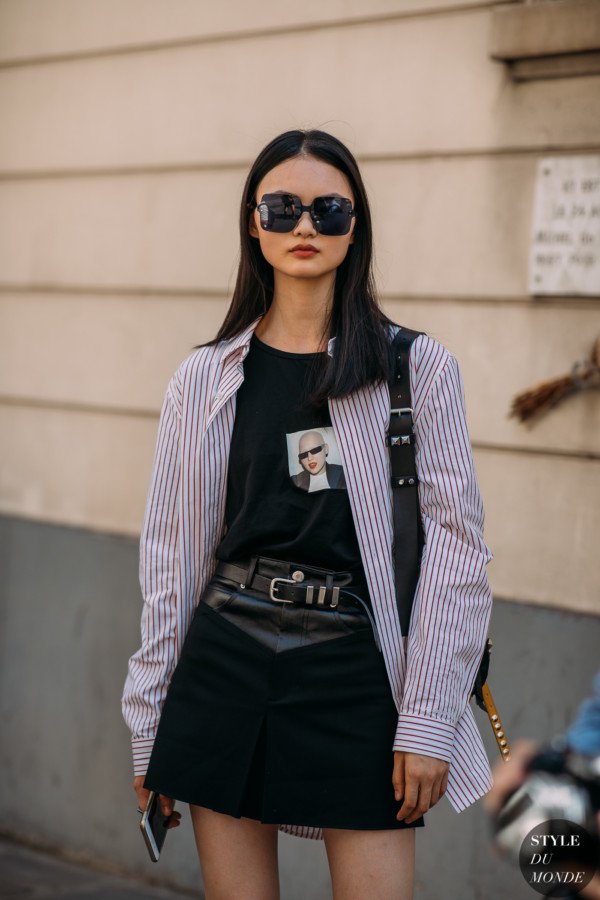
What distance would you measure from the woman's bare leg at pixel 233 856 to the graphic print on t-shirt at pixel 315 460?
694 mm

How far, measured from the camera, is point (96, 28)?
525 centimetres

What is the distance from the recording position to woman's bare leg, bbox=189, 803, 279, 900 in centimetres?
258

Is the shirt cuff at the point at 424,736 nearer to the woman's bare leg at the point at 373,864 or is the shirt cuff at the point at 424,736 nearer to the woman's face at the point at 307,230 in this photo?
the woman's bare leg at the point at 373,864

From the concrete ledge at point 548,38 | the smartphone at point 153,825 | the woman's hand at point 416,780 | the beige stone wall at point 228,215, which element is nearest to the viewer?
the woman's hand at point 416,780

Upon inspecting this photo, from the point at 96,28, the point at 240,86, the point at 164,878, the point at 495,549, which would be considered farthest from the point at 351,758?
the point at 96,28

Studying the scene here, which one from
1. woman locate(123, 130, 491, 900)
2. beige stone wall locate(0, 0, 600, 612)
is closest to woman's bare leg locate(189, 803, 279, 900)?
woman locate(123, 130, 491, 900)

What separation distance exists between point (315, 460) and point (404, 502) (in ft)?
0.63

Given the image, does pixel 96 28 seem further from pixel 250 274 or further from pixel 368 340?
pixel 368 340

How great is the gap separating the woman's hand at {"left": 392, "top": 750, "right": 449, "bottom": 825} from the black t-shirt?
1.08 feet

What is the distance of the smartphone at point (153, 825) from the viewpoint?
2641mm

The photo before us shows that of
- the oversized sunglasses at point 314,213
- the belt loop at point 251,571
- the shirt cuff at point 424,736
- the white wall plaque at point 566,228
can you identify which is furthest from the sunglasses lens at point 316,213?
the white wall plaque at point 566,228

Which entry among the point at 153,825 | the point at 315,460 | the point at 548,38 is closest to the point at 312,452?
the point at 315,460

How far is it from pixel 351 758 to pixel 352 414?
664mm

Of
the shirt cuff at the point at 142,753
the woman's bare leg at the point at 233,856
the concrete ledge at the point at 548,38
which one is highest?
the concrete ledge at the point at 548,38
